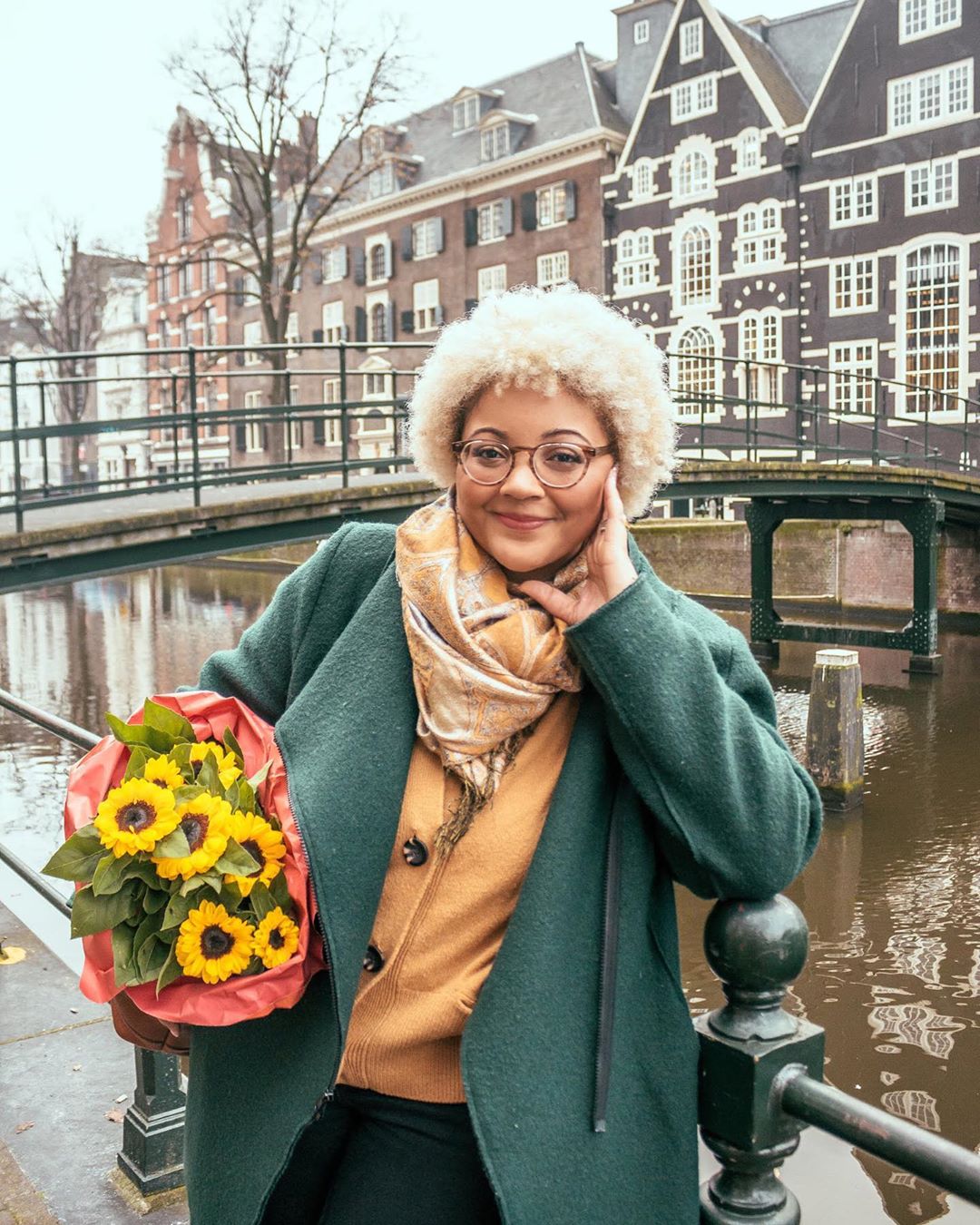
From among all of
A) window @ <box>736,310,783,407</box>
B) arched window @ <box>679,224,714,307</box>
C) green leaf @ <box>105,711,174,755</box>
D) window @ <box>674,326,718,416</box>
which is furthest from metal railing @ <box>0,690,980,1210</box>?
arched window @ <box>679,224,714,307</box>

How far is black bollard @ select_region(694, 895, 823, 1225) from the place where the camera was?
4.68 ft

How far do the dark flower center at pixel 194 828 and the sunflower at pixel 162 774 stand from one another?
5 centimetres

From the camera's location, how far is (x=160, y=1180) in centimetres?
240

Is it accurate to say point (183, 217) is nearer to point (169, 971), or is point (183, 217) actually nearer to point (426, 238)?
point (426, 238)

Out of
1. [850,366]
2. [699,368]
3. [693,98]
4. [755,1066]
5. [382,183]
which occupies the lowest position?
[755,1066]

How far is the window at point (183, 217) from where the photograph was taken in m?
43.9

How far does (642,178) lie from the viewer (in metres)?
28.3

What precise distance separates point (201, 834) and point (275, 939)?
15cm

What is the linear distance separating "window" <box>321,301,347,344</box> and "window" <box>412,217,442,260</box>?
4020mm

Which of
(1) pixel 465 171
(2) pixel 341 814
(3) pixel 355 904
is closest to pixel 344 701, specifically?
(2) pixel 341 814

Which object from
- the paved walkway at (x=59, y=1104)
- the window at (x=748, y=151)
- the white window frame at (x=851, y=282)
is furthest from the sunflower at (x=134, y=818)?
the window at (x=748, y=151)

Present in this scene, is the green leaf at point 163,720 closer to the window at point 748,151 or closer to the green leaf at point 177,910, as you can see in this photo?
the green leaf at point 177,910

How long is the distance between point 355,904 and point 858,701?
8.22 meters

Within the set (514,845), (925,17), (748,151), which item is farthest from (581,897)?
(748,151)
